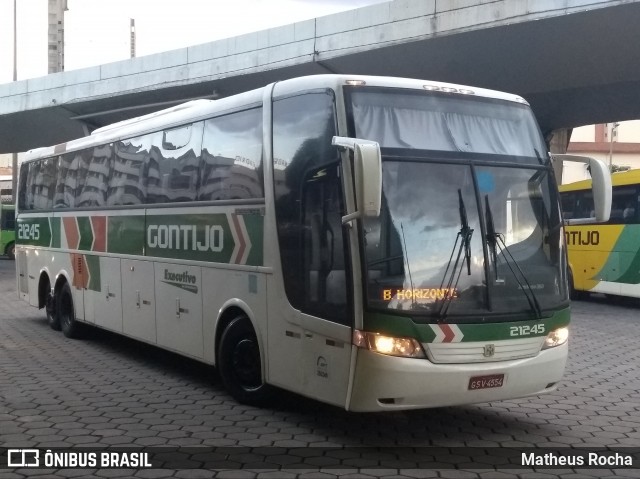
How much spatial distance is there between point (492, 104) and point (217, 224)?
3.05m

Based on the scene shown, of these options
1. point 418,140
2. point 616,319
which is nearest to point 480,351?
point 418,140

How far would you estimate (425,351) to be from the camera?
657 centimetres

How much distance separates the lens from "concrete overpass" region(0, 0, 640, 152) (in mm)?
18156

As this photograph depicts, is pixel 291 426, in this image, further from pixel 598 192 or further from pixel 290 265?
pixel 598 192

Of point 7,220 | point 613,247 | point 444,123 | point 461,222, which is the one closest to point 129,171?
point 444,123

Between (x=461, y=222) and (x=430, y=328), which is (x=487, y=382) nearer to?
(x=430, y=328)

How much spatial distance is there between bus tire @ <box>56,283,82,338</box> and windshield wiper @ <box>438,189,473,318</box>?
26.7 ft

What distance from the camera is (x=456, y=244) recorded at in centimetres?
679

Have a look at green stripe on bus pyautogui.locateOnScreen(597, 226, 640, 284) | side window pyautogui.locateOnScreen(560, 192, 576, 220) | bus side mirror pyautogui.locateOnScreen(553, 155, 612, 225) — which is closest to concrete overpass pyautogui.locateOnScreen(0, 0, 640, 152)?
side window pyautogui.locateOnScreen(560, 192, 576, 220)

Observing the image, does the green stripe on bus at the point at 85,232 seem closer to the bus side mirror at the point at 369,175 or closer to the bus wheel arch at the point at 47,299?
the bus wheel arch at the point at 47,299

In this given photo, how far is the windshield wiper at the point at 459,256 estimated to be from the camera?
6664 mm

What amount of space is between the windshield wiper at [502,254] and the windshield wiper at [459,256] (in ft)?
0.63

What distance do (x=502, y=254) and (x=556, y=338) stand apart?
3.14ft

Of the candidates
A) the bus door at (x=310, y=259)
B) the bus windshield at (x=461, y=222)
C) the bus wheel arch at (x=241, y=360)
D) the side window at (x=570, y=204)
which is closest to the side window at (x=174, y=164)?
the bus wheel arch at (x=241, y=360)
